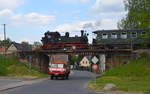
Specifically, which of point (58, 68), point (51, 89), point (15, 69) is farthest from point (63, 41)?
point (51, 89)

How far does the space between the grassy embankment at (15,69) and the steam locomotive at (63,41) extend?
7.34 metres

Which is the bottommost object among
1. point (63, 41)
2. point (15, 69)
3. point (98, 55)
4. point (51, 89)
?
point (51, 89)

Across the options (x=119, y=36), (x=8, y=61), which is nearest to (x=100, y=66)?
(x=119, y=36)

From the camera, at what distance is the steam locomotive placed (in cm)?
7631

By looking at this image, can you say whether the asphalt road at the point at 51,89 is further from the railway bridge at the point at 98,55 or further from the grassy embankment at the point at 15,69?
the railway bridge at the point at 98,55

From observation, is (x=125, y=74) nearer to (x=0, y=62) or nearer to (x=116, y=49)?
(x=116, y=49)

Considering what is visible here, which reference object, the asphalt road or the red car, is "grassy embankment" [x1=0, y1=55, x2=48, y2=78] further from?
the asphalt road

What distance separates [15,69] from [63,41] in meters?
14.6

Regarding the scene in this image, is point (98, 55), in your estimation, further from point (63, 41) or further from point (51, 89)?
point (51, 89)

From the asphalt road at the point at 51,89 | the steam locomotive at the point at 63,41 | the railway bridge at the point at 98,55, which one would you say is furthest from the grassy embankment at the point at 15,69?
the asphalt road at the point at 51,89

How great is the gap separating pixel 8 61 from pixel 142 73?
26528 mm

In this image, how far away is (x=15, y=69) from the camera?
2621 inches

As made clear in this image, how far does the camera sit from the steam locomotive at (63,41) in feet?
250

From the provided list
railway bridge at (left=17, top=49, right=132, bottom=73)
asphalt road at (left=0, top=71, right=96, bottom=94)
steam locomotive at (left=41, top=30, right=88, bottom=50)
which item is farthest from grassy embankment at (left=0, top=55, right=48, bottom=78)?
asphalt road at (left=0, top=71, right=96, bottom=94)
